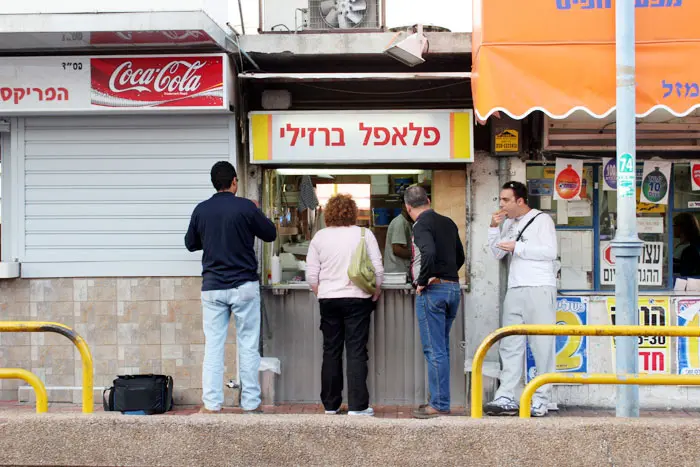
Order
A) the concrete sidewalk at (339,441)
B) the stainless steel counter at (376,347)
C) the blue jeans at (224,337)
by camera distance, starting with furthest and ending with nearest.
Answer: the stainless steel counter at (376,347)
the blue jeans at (224,337)
the concrete sidewalk at (339,441)

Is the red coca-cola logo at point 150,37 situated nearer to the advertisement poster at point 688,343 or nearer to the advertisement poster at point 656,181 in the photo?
the advertisement poster at point 656,181

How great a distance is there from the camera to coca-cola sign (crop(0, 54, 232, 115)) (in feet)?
22.9

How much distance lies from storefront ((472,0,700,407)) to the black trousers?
6.15ft

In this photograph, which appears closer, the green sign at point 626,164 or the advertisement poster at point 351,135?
the green sign at point 626,164

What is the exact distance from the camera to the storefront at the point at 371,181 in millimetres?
7309

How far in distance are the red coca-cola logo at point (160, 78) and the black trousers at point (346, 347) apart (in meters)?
2.21

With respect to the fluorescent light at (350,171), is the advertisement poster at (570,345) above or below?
below

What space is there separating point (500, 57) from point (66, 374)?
4701 mm

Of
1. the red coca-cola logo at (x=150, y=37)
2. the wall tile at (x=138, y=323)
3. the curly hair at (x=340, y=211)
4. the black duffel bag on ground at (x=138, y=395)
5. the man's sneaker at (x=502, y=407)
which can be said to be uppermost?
the red coca-cola logo at (x=150, y=37)

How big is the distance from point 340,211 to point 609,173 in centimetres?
263

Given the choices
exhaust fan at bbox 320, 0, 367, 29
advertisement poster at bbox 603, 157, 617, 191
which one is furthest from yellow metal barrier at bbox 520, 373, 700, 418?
exhaust fan at bbox 320, 0, 367, 29

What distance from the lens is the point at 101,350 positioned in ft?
24.1

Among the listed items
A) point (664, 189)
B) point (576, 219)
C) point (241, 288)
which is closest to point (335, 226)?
point (241, 288)

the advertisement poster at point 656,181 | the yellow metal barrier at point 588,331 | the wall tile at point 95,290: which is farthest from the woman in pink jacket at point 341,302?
the advertisement poster at point 656,181
